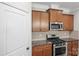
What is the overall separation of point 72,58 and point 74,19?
356cm

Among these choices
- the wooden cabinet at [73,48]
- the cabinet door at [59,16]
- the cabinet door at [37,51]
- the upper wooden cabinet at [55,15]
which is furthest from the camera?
the wooden cabinet at [73,48]

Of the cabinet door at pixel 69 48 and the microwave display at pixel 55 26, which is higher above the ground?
the microwave display at pixel 55 26

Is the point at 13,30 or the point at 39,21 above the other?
the point at 39,21

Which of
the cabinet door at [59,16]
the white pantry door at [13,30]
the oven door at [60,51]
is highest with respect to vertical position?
the cabinet door at [59,16]

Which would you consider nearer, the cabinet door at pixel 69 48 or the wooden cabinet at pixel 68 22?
the cabinet door at pixel 69 48


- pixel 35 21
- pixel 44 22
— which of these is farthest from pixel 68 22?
pixel 35 21

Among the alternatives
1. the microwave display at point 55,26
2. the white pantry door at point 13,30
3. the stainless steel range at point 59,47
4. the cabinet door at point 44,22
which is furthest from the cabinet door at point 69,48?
the white pantry door at point 13,30

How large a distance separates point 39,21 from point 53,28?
0.56 meters

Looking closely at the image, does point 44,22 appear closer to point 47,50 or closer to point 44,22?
point 44,22

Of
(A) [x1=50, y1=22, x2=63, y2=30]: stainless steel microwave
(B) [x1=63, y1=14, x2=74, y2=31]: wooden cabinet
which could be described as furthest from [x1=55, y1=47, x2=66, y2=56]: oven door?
(B) [x1=63, y1=14, x2=74, y2=31]: wooden cabinet

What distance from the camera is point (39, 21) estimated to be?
3041 millimetres

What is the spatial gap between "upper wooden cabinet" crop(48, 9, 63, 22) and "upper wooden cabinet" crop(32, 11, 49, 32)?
164mm

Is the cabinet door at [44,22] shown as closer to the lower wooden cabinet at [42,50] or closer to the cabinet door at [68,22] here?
the lower wooden cabinet at [42,50]

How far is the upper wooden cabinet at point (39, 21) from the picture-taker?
2.97 meters
